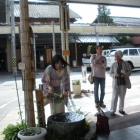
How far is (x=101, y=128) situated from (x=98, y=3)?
4.48 m

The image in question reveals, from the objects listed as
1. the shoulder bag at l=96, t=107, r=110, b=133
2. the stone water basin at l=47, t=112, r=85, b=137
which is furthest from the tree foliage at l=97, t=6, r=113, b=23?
the stone water basin at l=47, t=112, r=85, b=137

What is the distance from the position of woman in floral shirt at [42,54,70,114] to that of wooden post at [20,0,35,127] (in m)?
0.41

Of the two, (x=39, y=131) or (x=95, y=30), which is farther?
(x=95, y=30)

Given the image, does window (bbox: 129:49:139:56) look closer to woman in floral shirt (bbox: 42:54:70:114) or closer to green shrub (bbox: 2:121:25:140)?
woman in floral shirt (bbox: 42:54:70:114)

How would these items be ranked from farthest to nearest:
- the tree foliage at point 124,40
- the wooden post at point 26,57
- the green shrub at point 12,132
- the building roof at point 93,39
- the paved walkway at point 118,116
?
the tree foliage at point 124,40 < the building roof at point 93,39 < the paved walkway at point 118,116 < the green shrub at point 12,132 < the wooden post at point 26,57

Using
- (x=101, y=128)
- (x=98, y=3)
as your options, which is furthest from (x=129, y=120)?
(x=98, y=3)

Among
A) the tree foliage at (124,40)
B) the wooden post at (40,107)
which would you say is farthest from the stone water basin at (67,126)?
the tree foliage at (124,40)

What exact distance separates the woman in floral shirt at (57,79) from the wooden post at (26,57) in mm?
405

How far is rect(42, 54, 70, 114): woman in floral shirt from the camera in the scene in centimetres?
430

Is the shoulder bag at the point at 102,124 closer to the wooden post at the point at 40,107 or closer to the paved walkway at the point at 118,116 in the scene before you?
the paved walkway at the point at 118,116

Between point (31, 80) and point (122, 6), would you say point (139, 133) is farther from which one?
point (122, 6)

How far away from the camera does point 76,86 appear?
31.3 ft

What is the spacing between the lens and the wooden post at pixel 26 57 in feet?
12.8

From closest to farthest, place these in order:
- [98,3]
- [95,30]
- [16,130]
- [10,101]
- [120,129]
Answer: [16,130], [120,129], [98,3], [10,101], [95,30]
